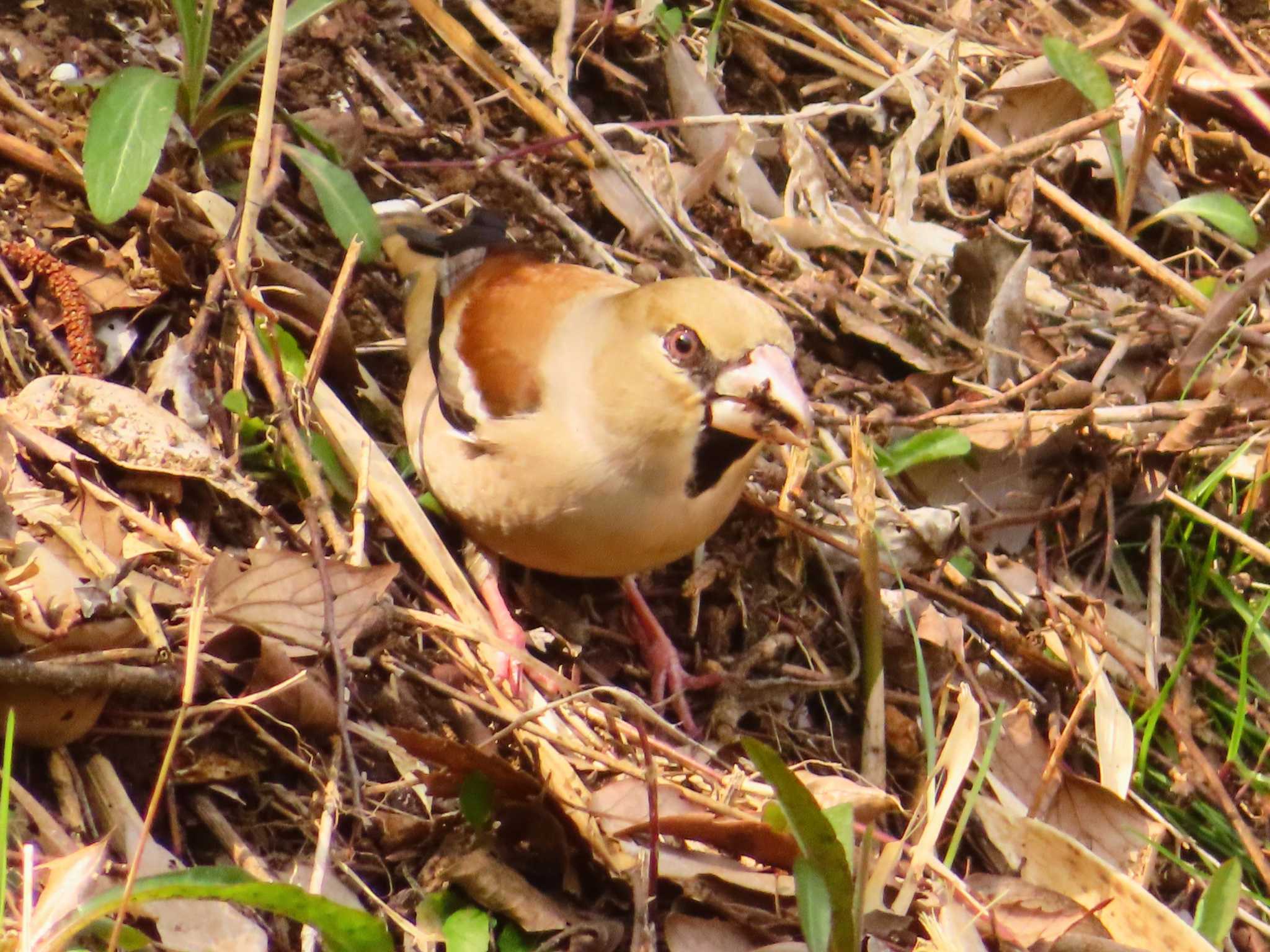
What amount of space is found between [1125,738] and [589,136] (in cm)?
213

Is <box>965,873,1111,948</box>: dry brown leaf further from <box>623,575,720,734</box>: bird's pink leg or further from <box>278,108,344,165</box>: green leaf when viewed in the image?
<box>278,108,344,165</box>: green leaf

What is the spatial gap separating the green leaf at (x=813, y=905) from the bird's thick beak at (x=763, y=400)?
3.06ft

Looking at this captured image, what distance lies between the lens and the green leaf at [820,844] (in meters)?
2.12

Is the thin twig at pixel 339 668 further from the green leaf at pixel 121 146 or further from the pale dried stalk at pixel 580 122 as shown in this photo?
the pale dried stalk at pixel 580 122

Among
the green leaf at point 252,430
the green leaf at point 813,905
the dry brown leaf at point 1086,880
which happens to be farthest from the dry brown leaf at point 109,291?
the dry brown leaf at point 1086,880

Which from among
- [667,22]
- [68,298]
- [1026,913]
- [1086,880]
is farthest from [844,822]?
[667,22]

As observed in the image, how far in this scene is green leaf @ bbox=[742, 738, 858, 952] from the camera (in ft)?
6.96

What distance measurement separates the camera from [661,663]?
3.17 meters

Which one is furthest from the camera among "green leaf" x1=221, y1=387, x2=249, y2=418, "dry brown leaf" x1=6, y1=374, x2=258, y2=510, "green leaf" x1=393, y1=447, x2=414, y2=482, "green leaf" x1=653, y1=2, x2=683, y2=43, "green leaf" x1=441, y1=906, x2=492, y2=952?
"green leaf" x1=653, y1=2, x2=683, y2=43

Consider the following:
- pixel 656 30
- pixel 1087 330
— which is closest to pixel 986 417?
pixel 1087 330

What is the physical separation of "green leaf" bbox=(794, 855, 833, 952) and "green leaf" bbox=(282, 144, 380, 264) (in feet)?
6.41

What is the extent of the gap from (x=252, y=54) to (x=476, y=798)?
6.41ft

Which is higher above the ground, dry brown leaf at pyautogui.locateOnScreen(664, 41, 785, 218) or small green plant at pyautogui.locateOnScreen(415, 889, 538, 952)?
dry brown leaf at pyautogui.locateOnScreen(664, 41, 785, 218)

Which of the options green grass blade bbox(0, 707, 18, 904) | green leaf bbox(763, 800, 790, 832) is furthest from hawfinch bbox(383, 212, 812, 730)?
green grass blade bbox(0, 707, 18, 904)
